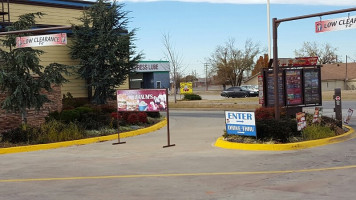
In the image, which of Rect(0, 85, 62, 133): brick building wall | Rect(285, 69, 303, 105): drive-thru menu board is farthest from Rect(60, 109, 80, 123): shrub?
Rect(285, 69, 303, 105): drive-thru menu board

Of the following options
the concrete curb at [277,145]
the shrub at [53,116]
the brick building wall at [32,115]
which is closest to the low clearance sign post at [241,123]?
the concrete curb at [277,145]

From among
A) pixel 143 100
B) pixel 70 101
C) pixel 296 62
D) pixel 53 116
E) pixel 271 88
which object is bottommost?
pixel 53 116

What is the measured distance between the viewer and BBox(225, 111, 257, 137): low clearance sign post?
46.0 ft

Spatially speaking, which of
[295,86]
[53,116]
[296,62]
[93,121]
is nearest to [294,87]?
[295,86]

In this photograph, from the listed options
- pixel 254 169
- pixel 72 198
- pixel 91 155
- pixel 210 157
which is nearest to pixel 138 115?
pixel 91 155

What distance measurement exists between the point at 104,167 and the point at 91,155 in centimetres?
250

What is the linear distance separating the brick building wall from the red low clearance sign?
1056 cm

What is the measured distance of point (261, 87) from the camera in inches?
785

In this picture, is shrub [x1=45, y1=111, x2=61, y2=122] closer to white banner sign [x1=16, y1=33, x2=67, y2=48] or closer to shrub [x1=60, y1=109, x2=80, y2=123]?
shrub [x1=60, y1=109, x2=80, y2=123]

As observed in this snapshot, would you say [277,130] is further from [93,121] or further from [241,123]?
[93,121]

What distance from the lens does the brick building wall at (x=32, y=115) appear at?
Answer: 18.8 metres

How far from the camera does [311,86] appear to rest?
19859 mm

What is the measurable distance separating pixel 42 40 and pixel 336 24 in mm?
9688

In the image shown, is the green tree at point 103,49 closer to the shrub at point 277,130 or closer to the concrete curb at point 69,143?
the concrete curb at point 69,143
